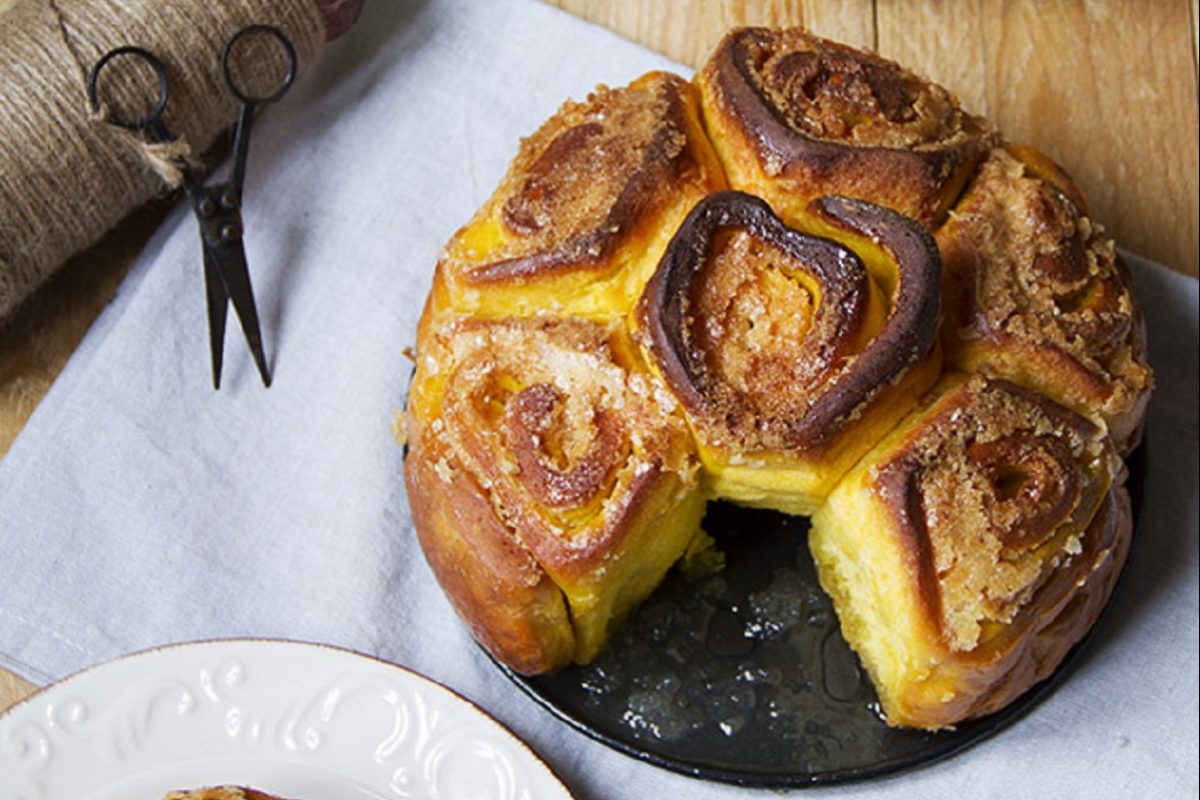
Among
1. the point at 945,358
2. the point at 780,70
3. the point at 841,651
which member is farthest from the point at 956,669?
the point at 780,70

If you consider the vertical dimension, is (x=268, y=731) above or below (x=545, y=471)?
below

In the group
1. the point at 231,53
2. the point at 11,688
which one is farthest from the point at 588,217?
the point at 11,688

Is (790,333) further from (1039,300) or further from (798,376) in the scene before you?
(1039,300)

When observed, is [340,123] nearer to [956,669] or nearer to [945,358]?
[945,358]

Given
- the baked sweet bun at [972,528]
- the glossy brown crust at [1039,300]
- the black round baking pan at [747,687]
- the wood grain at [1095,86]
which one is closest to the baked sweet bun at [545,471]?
the black round baking pan at [747,687]

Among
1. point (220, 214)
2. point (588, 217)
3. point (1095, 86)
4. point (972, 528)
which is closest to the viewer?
point (972, 528)

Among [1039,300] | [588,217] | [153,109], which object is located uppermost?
[153,109]

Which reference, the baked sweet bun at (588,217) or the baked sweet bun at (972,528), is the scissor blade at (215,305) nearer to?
the baked sweet bun at (588,217)
